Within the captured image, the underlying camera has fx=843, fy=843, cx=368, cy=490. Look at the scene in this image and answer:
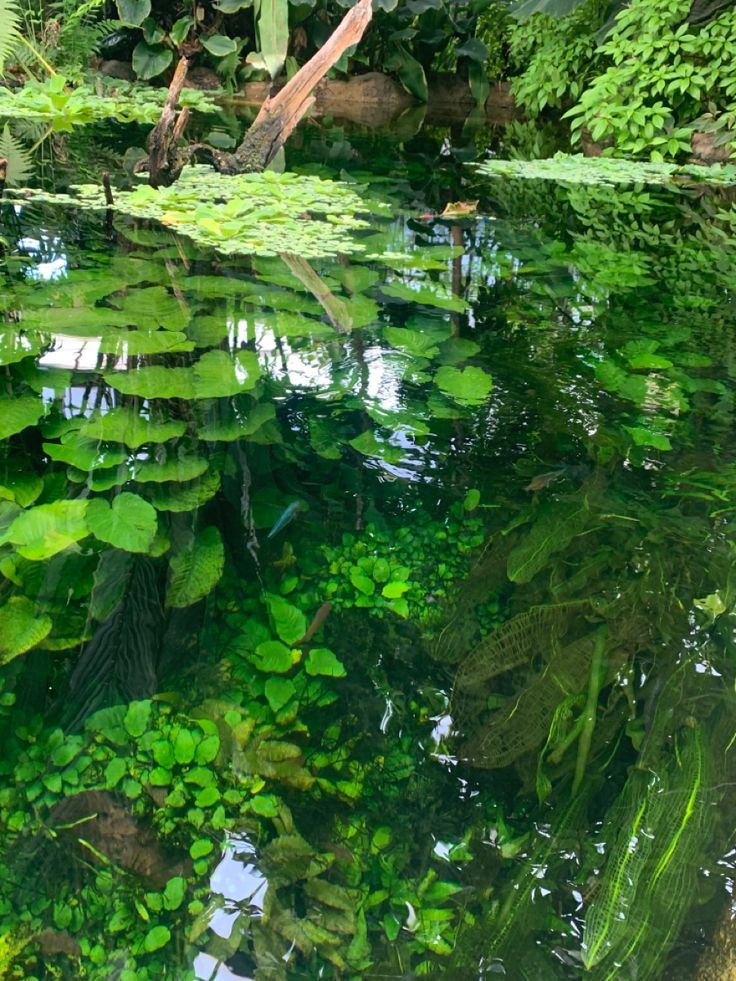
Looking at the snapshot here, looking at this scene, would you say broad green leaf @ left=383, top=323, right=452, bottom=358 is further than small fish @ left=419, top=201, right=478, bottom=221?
No

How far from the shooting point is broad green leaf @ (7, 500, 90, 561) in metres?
1.24

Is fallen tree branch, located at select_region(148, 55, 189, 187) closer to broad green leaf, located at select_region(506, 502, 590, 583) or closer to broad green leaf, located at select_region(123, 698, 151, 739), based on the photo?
broad green leaf, located at select_region(506, 502, 590, 583)

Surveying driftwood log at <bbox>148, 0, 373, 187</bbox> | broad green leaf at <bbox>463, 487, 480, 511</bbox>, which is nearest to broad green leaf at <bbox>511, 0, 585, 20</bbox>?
driftwood log at <bbox>148, 0, 373, 187</bbox>

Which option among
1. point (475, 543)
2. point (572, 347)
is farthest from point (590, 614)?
point (572, 347)

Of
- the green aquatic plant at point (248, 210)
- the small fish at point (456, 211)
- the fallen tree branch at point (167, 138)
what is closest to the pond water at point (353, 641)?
the green aquatic plant at point (248, 210)

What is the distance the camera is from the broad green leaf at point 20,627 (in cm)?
117

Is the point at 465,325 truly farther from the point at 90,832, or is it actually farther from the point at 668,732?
the point at 90,832

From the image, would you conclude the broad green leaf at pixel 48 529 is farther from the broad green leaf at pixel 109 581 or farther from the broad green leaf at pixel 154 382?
the broad green leaf at pixel 154 382

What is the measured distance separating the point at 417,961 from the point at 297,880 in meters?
0.15

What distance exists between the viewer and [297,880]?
923 mm

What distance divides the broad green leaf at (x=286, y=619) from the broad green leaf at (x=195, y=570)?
10cm

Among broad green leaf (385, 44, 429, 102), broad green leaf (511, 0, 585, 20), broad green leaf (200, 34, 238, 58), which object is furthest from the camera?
broad green leaf (385, 44, 429, 102)

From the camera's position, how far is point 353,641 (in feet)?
4.25

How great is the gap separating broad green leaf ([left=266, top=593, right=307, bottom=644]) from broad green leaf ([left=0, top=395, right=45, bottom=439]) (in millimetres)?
566
